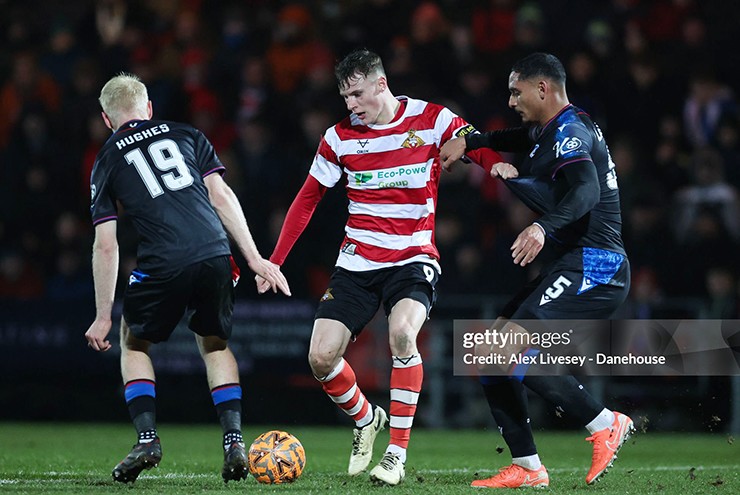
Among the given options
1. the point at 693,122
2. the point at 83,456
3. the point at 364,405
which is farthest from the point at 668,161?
the point at 83,456

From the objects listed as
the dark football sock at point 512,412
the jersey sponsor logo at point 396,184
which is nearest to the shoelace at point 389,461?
the dark football sock at point 512,412

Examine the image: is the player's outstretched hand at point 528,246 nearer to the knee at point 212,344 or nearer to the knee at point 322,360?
the knee at point 322,360

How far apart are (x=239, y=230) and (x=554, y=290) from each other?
1.70m

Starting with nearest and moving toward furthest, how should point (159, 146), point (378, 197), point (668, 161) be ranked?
point (159, 146)
point (378, 197)
point (668, 161)

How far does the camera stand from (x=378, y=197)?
6719mm

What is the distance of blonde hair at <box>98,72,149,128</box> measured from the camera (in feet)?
20.5

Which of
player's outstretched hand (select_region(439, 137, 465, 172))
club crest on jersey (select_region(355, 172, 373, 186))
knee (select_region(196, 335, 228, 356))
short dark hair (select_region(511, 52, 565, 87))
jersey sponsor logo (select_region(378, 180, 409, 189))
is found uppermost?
short dark hair (select_region(511, 52, 565, 87))

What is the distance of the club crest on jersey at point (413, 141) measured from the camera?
6.72 m

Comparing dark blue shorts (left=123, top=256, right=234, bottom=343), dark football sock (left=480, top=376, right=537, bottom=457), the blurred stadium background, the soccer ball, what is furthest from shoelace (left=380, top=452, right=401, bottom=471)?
the blurred stadium background

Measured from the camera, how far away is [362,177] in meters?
6.73

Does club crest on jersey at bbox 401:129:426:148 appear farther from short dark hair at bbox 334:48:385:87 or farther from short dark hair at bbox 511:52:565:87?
short dark hair at bbox 511:52:565:87

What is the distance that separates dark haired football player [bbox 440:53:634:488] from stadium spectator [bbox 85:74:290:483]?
1.36m

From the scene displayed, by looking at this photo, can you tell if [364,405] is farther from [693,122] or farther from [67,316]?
[693,122]

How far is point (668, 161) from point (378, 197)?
17.8 ft
